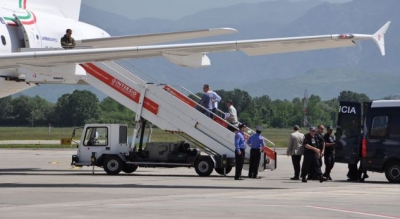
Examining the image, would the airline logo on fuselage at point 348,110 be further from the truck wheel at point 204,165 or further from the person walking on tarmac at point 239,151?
the truck wheel at point 204,165

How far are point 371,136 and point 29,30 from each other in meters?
11.6

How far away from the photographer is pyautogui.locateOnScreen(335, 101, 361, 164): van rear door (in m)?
29.9

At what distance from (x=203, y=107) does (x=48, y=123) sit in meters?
58.9

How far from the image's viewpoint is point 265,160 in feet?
100

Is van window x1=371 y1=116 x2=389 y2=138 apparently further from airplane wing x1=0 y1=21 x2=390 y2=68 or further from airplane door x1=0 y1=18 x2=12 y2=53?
airplane door x1=0 y1=18 x2=12 y2=53

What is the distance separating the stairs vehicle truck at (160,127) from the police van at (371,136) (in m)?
2.40

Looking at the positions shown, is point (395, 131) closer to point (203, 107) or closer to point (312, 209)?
point (203, 107)

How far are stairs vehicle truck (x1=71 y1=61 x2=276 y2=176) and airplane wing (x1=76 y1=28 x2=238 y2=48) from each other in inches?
32.4

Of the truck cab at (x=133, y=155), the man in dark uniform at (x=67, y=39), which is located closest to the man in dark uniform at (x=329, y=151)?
the truck cab at (x=133, y=155)

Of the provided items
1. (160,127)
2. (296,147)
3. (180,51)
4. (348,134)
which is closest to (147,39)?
(160,127)

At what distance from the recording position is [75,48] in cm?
3155

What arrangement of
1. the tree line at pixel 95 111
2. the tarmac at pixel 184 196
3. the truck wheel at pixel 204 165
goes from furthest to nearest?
the tree line at pixel 95 111, the truck wheel at pixel 204 165, the tarmac at pixel 184 196

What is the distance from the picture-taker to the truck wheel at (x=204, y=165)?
3059 cm

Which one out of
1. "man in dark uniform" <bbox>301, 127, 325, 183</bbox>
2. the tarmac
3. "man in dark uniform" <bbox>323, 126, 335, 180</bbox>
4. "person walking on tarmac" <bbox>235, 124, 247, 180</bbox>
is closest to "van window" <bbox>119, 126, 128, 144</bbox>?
the tarmac
